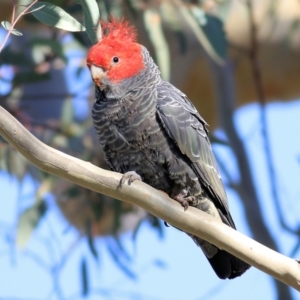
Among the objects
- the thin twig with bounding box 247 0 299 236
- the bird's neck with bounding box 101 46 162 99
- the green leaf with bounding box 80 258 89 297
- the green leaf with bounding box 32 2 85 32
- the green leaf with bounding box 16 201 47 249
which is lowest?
the green leaf with bounding box 80 258 89 297

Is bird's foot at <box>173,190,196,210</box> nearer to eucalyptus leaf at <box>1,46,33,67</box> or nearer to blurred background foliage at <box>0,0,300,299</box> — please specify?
blurred background foliage at <box>0,0,300,299</box>

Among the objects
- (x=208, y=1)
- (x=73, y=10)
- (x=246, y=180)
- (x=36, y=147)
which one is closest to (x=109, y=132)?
(x=36, y=147)

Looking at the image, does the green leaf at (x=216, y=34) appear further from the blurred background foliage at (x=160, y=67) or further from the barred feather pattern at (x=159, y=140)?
the barred feather pattern at (x=159, y=140)

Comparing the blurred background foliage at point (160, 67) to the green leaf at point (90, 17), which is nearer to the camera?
the green leaf at point (90, 17)

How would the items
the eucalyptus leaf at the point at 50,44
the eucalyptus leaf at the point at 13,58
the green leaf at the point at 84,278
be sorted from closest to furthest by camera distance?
1. the eucalyptus leaf at the point at 50,44
2. the eucalyptus leaf at the point at 13,58
3. the green leaf at the point at 84,278

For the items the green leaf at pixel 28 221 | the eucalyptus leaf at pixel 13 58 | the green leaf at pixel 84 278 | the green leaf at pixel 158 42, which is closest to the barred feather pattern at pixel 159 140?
the green leaf at pixel 158 42

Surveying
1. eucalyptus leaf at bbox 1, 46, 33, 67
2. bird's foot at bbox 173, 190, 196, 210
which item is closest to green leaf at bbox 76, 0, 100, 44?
bird's foot at bbox 173, 190, 196, 210

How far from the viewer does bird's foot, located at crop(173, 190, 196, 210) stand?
231 centimetres

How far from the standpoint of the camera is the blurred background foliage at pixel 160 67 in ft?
11.8

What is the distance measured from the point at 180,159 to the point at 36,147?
2.33 feet

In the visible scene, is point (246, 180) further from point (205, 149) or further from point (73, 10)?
point (205, 149)

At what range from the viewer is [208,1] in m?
3.77

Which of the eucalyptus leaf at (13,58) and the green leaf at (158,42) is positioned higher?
the green leaf at (158,42)

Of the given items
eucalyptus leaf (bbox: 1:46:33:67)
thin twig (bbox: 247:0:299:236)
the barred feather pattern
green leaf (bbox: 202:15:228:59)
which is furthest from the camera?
thin twig (bbox: 247:0:299:236)
